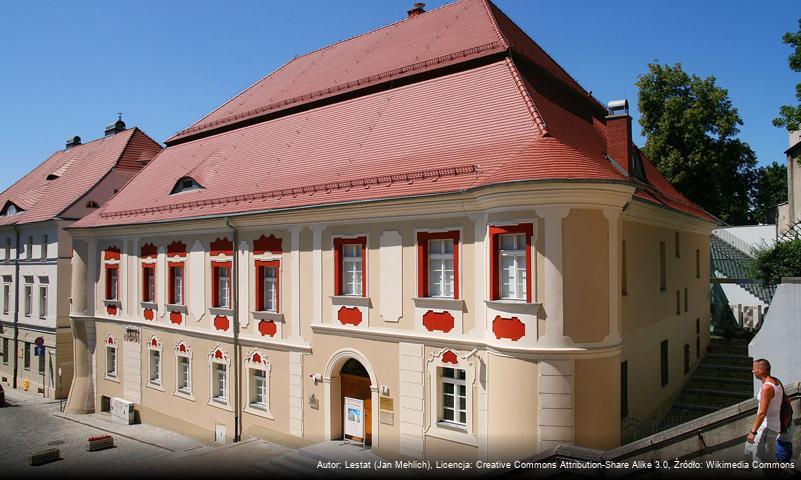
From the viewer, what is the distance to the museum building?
490 inches

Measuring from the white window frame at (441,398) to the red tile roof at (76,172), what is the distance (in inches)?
902

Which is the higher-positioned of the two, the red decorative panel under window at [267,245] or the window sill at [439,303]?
the red decorative panel under window at [267,245]

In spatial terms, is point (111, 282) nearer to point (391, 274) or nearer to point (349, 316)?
point (349, 316)

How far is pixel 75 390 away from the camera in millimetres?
25328

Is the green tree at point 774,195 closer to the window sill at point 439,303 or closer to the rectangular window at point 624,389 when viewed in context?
the rectangular window at point 624,389

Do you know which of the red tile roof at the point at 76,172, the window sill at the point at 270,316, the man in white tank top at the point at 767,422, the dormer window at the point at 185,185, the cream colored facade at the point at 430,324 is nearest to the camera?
the man in white tank top at the point at 767,422

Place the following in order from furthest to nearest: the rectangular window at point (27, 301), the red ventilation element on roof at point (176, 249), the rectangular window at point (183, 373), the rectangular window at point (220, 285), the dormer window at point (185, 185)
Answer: the rectangular window at point (27, 301) → the dormer window at point (185, 185) → the rectangular window at point (183, 373) → the red ventilation element on roof at point (176, 249) → the rectangular window at point (220, 285)

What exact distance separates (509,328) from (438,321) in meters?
2.10

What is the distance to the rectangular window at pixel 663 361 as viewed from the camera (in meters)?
17.9

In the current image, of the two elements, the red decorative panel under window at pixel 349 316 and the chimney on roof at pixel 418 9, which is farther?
the chimney on roof at pixel 418 9

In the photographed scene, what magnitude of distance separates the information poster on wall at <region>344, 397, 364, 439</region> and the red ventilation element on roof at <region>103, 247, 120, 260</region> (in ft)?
43.2

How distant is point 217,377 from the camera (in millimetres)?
19922

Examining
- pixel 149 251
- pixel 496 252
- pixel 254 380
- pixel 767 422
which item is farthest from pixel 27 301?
pixel 767 422

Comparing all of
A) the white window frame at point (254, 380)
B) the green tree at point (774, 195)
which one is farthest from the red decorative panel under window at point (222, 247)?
the green tree at point (774, 195)
